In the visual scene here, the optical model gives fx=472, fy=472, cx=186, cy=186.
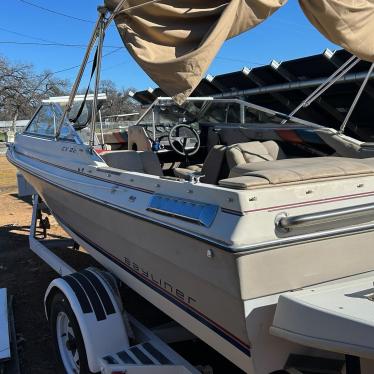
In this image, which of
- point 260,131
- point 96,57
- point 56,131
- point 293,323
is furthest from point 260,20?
point 56,131

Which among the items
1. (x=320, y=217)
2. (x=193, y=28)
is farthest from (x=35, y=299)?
(x=320, y=217)

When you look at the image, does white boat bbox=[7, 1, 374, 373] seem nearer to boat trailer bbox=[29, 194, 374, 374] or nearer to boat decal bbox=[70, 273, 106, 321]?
boat trailer bbox=[29, 194, 374, 374]

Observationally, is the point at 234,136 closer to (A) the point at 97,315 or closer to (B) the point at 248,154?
(B) the point at 248,154

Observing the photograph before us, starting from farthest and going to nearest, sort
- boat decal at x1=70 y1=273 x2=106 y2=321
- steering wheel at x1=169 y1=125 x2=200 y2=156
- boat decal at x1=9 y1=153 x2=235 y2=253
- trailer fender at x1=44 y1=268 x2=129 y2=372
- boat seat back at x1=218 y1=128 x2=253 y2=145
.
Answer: steering wheel at x1=169 y1=125 x2=200 y2=156
boat seat back at x1=218 y1=128 x2=253 y2=145
boat decal at x1=70 y1=273 x2=106 y2=321
trailer fender at x1=44 y1=268 x2=129 y2=372
boat decal at x1=9 y1=153 x2=235 y2=253

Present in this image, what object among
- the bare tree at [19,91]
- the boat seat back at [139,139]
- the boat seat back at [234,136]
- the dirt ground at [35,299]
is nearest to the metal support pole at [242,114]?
the boat seat back at [234,136]

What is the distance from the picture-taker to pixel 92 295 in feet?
9.89

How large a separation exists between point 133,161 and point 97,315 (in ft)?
5.26

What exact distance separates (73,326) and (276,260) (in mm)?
1522

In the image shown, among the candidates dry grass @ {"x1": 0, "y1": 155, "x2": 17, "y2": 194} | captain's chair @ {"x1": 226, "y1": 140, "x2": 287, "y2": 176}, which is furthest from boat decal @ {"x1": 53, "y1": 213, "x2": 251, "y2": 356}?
Result: dry grass @ {"x1": 0, "y1": 155, "x2": 17, "y2": 194}

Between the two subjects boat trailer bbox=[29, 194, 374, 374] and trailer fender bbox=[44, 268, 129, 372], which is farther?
trailer fender bbox=[44, 268, 129, 372]

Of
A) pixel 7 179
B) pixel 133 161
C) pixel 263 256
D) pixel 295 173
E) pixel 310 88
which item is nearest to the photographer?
pixel 263 256

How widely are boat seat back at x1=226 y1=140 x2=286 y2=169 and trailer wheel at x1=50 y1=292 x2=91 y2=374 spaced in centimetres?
155

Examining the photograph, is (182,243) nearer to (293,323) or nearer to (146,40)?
(293,323)

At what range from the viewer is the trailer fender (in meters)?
2.79
